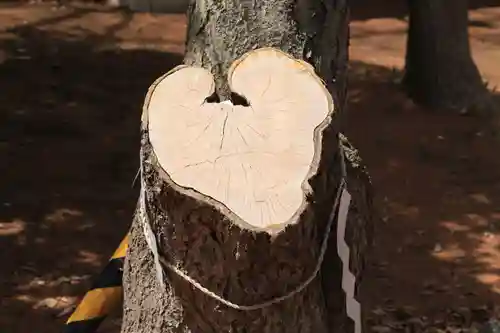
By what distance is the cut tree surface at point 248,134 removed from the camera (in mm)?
1934

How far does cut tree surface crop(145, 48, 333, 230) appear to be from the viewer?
1.93 m

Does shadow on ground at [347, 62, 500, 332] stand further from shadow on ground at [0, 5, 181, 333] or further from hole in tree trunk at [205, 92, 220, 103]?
hole in tree trunk at [205, 92, 220, 103]

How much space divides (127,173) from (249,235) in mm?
4075

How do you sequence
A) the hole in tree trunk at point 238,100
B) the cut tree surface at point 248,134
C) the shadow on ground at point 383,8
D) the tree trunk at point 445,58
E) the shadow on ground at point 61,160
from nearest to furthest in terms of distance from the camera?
the cut tree surface at point 248,134 → the hole in tree trunk at point 238,100 → the shadow on ground at point 61,160 → the tree trunk at point 445,58 → the shadow on ground at point 383,8

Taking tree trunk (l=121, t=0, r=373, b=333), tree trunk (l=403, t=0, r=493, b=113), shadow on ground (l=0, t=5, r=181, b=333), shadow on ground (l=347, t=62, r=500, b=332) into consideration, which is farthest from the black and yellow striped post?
tree trunk (l=403, t=0, r=493, b=113)

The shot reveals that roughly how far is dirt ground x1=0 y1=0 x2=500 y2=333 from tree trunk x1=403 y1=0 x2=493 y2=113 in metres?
0.17

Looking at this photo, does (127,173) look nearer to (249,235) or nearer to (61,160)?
(61,160)

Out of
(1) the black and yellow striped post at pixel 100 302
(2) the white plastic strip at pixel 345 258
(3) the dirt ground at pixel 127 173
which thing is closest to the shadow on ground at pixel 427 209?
(3) the dirt ground at pixel 127 173

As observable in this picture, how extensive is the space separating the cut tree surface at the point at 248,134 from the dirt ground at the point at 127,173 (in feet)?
4.68

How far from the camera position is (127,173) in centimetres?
589

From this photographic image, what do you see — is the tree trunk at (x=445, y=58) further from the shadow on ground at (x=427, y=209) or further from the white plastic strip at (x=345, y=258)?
the white plastic strip at (x=345, y=258)

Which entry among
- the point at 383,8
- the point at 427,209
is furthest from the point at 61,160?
the point at 383,8

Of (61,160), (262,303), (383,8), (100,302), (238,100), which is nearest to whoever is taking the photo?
(262,303)

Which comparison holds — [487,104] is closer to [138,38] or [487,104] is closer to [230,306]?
[138,38]
